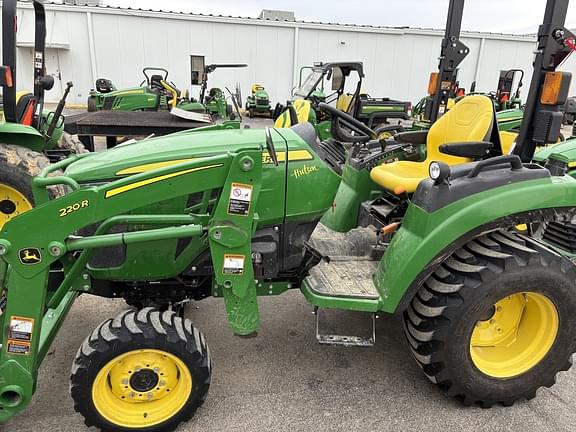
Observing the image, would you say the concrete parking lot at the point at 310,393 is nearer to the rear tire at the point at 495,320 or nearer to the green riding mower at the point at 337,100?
the rear tire at the point at 495,320

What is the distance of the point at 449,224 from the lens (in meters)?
2.23

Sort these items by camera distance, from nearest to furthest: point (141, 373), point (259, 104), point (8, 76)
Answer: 1. point (141, 373)
2. point (8, 76)
3. point (259, 104)

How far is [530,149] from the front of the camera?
3223 mm

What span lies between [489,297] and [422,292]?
1.04 ft

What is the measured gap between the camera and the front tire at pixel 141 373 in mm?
2049

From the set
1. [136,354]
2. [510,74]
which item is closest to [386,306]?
[136,354]

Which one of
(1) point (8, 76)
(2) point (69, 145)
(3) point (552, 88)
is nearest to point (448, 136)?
(3) point (552, 88)

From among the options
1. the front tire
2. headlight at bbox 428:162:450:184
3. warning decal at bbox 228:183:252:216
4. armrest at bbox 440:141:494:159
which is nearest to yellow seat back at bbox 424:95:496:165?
armrest at bbox 440:141:494:159

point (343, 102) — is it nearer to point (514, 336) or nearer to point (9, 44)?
→ point (9, 44)

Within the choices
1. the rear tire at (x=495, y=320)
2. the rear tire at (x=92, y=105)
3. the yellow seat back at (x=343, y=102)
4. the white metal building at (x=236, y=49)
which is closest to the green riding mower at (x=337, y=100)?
the yellow seat back at (x=343, y=102)

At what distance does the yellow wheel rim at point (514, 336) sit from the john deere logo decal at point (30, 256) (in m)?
2.13

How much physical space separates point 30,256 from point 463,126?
3.08 metres

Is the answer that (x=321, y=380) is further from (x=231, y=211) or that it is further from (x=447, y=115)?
(x=447, y=115)

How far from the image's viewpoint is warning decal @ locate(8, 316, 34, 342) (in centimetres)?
197
